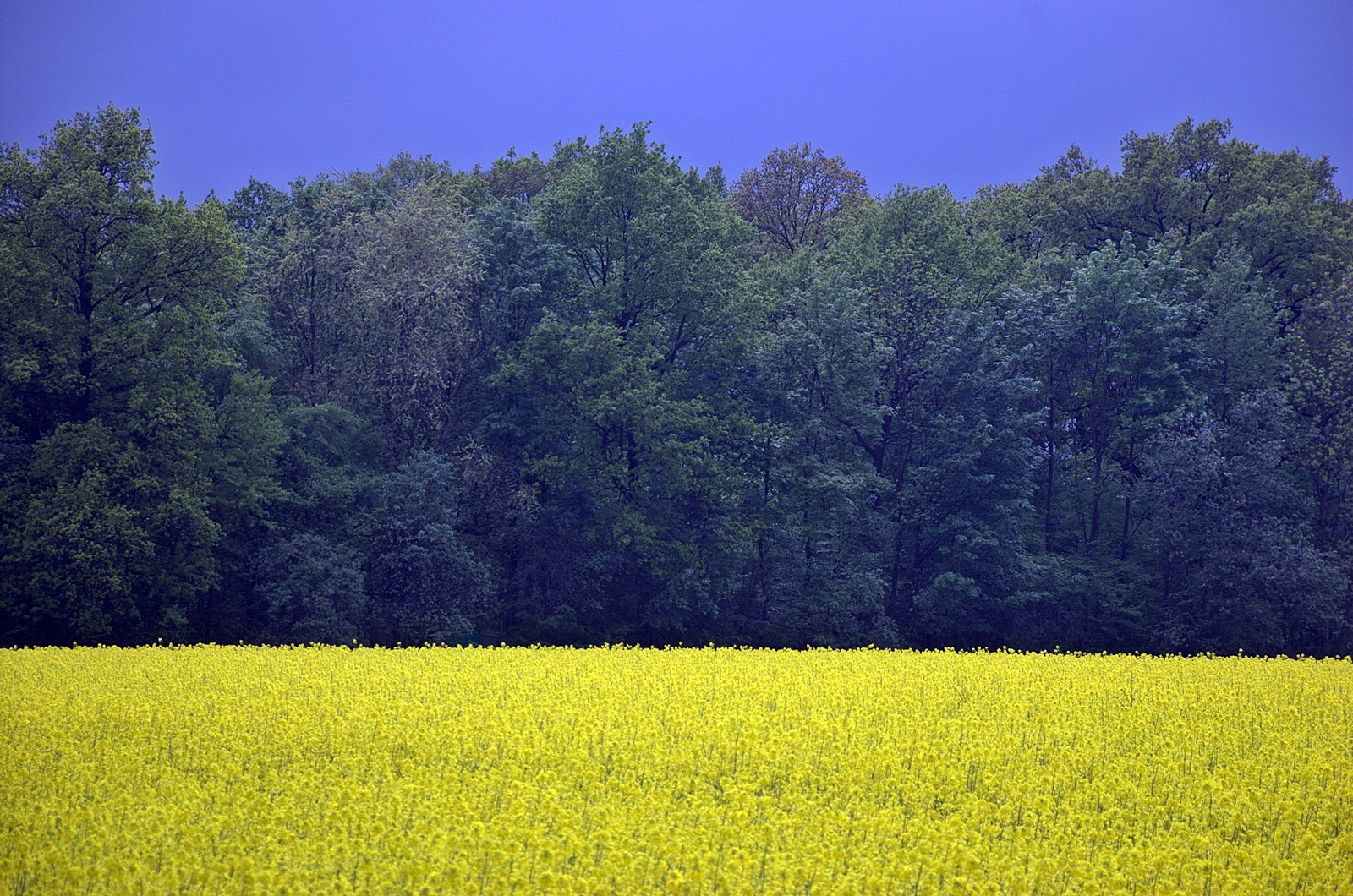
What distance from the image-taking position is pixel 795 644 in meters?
32.1

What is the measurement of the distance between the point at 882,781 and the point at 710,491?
22349 mm

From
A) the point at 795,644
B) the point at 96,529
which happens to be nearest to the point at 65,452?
the point at 96,529

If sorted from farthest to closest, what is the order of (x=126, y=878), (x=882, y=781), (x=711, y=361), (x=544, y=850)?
(x=711, y=361), (x=882, y=781), (x=544, y=850), (x=126, y=878)

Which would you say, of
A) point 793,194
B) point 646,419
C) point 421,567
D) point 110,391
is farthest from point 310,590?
point 793,194

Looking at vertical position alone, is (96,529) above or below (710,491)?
below

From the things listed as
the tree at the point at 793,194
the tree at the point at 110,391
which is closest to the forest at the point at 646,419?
the tree at the point at 110,391

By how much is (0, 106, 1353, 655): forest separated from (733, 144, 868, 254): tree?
779 centimetres

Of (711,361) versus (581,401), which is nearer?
(581,401)

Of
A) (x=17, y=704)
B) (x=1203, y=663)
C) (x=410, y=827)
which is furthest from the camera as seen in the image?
(x=1203, y=663)

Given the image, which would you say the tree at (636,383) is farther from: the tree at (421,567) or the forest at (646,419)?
the tree at (421,567)

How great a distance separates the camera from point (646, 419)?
102 feet

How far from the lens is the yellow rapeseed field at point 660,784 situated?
7324 mm

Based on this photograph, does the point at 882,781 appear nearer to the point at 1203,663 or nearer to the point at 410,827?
the point at 410,827

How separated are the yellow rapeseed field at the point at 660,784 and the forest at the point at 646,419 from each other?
42.9 feet
